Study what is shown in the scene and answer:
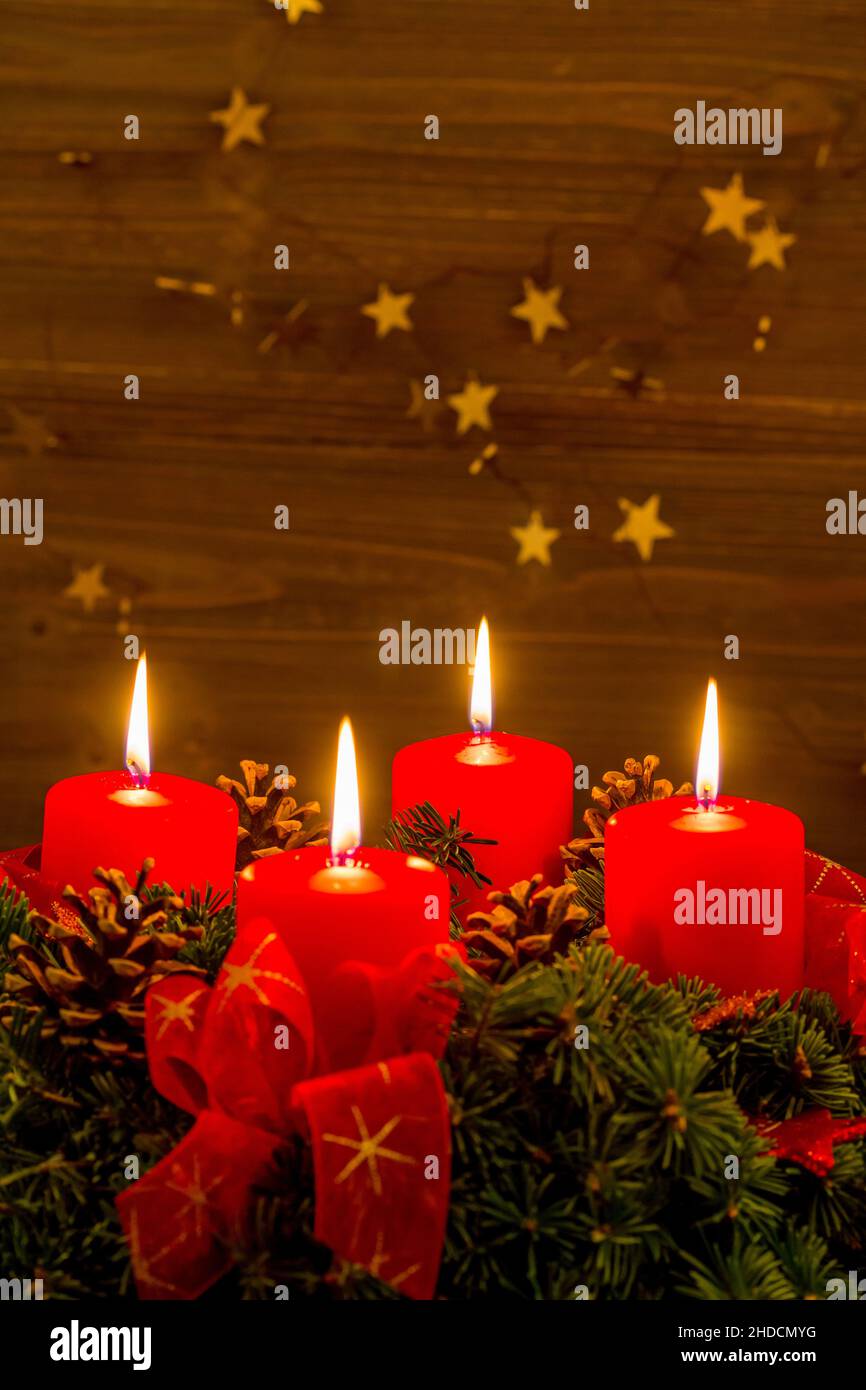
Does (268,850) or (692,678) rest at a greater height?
(692,678)

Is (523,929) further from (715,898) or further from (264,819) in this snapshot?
(264,819)

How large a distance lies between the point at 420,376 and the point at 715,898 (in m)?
0.60

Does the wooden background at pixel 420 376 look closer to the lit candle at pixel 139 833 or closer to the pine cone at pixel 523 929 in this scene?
the lit candle at pixel 139 833

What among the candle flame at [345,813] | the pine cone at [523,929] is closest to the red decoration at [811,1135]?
the pine cone at [523,929]

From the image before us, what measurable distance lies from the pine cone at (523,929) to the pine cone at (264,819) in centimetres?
22

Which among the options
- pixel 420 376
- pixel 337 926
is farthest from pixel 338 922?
pixel 420 376

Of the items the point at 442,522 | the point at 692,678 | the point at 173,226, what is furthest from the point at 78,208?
the point at 692,678

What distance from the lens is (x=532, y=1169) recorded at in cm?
53

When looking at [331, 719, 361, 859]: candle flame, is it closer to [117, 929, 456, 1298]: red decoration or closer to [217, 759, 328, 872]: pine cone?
[117, 929, 456, 1298]: red decoration

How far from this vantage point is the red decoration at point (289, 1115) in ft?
1.63

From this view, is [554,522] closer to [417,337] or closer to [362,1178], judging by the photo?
[417,337]

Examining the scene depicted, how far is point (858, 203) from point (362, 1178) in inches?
34.5

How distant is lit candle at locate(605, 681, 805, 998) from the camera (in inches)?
25.1

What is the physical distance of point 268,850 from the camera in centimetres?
81
